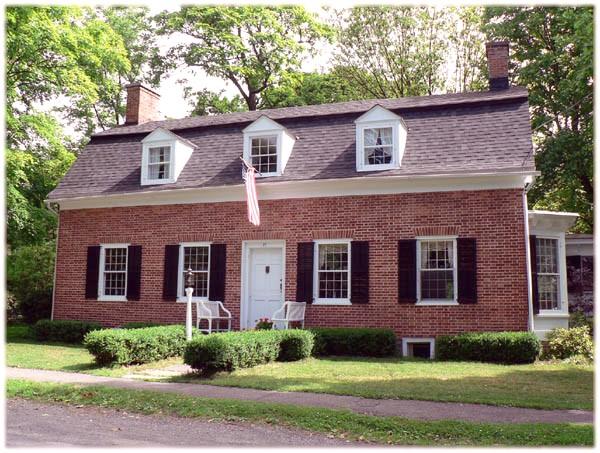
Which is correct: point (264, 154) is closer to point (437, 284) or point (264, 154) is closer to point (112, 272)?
point (112, 272)

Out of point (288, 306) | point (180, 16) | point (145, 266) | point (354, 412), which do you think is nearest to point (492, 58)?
point (288, 306)

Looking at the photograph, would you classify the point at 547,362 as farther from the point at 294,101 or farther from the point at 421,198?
the point at 294,101

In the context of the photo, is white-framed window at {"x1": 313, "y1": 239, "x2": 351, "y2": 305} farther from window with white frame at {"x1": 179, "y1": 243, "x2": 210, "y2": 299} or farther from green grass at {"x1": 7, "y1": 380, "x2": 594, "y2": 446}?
green grass at {"x1": 7, "y1": 380, "x2": 594, "y2": 446}

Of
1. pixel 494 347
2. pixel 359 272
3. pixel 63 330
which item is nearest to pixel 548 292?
pixel 494 347

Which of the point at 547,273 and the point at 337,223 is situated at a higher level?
the point at 337,223

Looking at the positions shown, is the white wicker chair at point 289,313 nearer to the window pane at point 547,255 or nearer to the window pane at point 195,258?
the window pane at point 195,258

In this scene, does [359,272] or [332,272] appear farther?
[332,272]

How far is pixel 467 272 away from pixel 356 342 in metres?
3.10

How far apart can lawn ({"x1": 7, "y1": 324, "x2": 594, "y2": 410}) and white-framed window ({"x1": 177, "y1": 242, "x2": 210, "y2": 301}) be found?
12.3ft

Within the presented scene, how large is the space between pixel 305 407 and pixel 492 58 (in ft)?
42.5

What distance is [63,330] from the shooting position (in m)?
16.9

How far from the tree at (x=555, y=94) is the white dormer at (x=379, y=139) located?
6.83m

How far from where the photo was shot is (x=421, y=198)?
48.7 feet

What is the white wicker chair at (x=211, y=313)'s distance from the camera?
1545 cm
